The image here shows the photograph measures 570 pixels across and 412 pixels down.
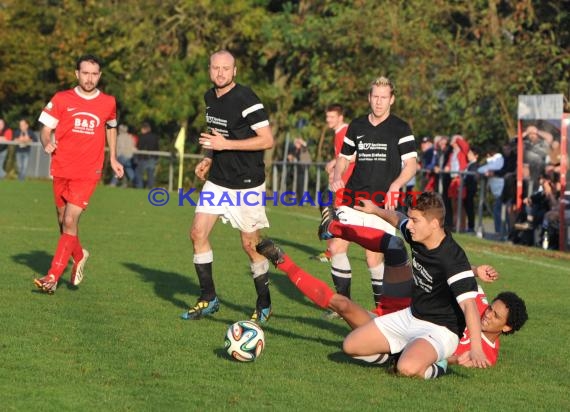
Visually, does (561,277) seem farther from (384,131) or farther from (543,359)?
(543,359)

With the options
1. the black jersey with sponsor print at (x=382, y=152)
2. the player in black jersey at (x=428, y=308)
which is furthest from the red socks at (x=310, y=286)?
the black jersey with sponsor print at (x=382, y=152)

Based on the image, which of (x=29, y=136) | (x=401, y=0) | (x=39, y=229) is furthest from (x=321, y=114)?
(x=39, y=229)

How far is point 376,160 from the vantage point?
11109 millimetres

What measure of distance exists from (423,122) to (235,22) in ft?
32.4

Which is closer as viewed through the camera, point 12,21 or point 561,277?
point 561,277

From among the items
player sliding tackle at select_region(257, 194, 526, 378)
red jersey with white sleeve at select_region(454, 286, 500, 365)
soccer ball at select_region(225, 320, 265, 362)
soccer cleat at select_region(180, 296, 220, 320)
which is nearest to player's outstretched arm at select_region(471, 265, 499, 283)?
player sliding tackle at select_region(257, 194, 526, 378)

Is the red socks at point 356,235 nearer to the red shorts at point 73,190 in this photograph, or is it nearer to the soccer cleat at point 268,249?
the soccer cleat at point 268,249

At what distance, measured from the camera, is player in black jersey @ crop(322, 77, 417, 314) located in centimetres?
1095

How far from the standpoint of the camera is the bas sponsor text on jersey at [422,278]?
8.33 m

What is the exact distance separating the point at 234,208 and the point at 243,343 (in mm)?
2326

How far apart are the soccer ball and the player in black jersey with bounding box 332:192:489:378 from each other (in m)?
0.62

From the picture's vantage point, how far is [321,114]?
3897 cm

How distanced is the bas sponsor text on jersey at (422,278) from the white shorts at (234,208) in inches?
93.6

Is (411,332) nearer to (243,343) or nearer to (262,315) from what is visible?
(243,343)
